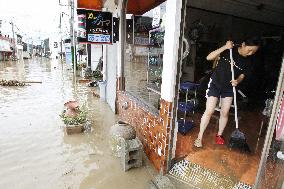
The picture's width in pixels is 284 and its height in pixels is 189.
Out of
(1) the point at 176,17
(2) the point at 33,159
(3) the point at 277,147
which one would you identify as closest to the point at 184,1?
(1) the point at 176,17

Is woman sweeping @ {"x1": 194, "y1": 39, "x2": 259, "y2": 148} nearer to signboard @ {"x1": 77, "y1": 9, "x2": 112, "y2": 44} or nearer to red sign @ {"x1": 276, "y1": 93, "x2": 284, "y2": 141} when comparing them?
red sign @ {"x1": 276, "y1": 93, "x2": 284, "y2": 141}

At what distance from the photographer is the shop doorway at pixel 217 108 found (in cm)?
404

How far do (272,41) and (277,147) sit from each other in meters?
6.86

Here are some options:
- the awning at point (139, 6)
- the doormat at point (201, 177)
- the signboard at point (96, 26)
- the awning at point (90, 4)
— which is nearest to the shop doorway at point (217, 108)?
the doormat at point (201, 177)

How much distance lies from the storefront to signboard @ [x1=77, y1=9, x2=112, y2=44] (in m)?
0.44

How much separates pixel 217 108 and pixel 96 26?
4475mm

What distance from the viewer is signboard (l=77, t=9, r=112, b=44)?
6.81 metres

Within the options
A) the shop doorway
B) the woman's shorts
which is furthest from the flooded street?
the woman's shorts

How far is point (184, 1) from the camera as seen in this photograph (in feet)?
11.9

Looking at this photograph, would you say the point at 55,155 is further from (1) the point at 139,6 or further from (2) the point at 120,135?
(1) the point at 139,6

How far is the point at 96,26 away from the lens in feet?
22.8

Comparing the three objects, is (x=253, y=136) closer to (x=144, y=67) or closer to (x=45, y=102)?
(x=144, y=67)

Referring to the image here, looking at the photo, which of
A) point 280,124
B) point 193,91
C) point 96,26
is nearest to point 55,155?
point 96,26

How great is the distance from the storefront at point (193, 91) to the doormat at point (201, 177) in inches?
0.6
